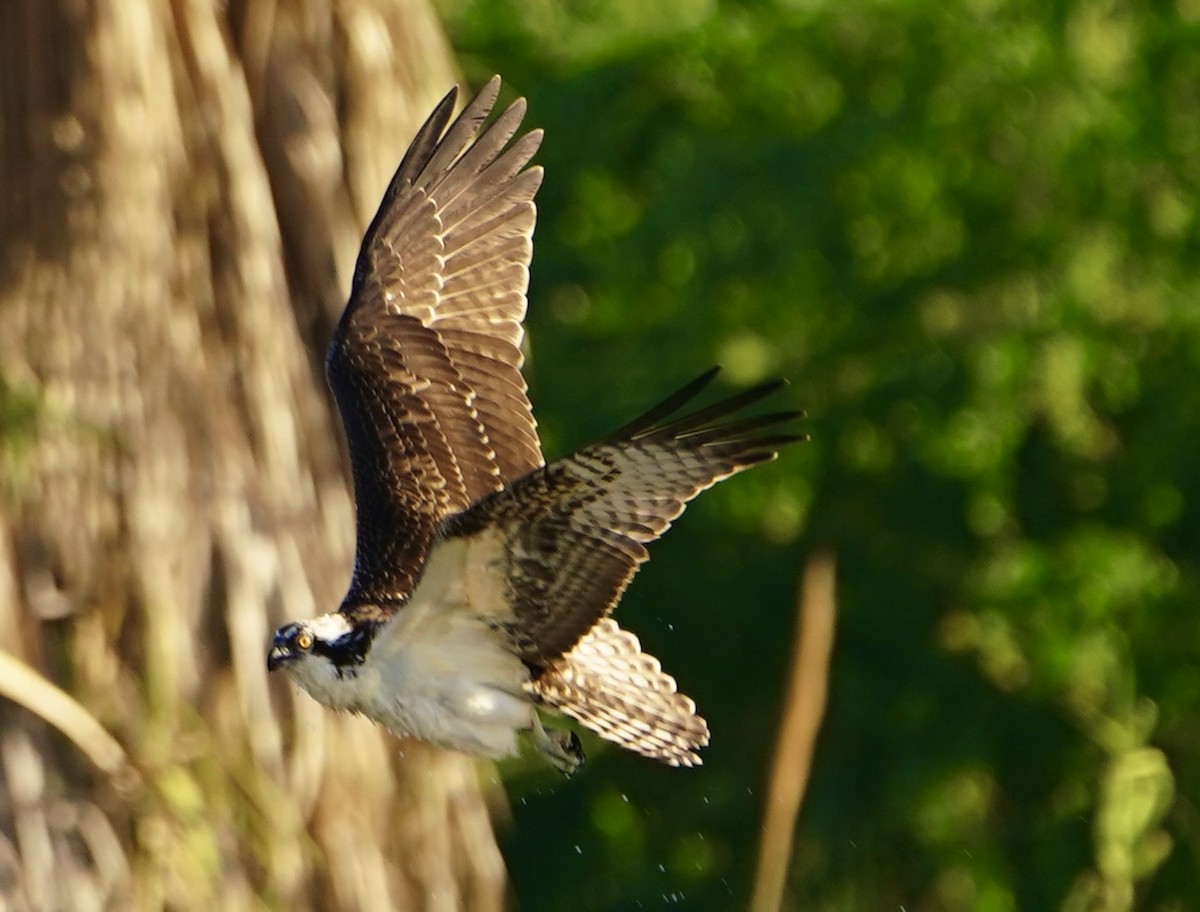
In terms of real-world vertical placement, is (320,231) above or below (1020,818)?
above

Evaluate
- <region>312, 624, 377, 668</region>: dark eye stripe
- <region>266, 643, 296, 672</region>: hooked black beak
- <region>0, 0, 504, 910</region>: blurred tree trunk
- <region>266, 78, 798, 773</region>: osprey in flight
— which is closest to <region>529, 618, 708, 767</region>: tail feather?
<region>266, 78, 798, 773</region>: osprey in flight

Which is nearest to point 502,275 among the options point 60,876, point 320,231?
point 320,231

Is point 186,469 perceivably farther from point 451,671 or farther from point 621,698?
point 621,698

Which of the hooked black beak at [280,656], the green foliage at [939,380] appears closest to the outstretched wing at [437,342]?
the hooked black beak at [280,656]

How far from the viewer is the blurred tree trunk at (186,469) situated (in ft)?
22.1

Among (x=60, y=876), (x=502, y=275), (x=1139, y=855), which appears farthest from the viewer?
(x=1139, y=855)

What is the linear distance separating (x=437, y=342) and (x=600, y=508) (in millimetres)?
1781

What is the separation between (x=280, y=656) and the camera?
5926 mm

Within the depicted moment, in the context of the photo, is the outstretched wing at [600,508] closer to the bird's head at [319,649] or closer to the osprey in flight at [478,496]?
the osprey in flight at [478,496]

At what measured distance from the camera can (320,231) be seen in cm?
738

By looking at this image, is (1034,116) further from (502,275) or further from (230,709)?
(230,709)

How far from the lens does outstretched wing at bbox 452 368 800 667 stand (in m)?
5.03

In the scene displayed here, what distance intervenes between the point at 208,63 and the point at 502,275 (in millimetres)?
1105

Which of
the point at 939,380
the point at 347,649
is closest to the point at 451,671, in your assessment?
the point at 347,649
